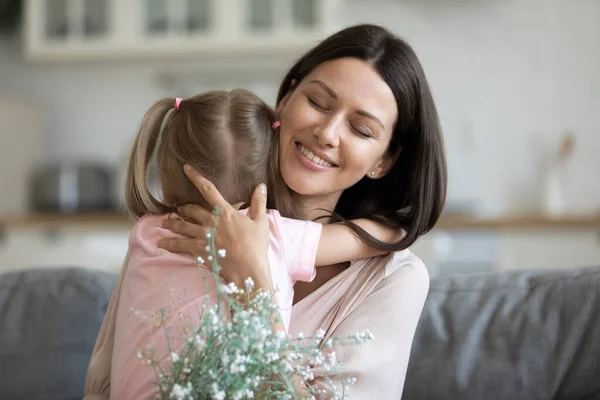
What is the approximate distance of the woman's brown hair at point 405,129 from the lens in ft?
4.89

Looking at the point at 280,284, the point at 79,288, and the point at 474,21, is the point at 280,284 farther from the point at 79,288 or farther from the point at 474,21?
the point at 474,21

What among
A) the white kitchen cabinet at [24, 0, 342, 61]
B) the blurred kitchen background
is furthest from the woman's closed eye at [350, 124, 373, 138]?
the white kitchen cabinet at [24, 0, 342, 61]

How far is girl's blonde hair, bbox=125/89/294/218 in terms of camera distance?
4.53 ft

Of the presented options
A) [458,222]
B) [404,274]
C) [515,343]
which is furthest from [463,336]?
[458,222]

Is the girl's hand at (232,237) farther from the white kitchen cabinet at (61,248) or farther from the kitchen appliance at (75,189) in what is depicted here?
the kitchen appliance at (75,189)

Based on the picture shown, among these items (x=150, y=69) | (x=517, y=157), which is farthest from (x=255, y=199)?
(x=150, y=69)

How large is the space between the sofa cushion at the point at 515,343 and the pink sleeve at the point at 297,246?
1.27ft

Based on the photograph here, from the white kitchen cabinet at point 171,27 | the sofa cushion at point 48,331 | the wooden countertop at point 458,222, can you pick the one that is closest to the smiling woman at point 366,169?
the sofa cushion at point 48,331

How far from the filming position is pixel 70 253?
394cm

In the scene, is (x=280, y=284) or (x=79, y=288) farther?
(x=79, y=288)

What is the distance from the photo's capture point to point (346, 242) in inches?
56.0

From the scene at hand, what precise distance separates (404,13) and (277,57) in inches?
31.0

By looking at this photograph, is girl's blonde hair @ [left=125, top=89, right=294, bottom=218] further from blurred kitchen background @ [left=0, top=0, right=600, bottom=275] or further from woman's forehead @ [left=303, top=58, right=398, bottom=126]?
blurred kitchen background @ [left=0, top=0, right=600, bottom=275]

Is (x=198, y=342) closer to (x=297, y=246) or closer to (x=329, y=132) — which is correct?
(x=297, y=246)
